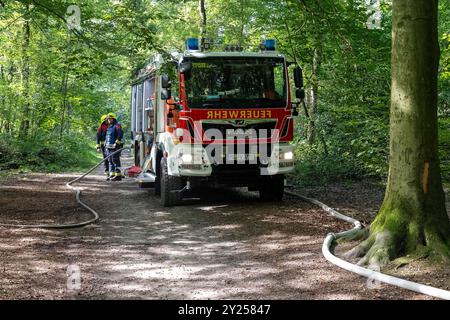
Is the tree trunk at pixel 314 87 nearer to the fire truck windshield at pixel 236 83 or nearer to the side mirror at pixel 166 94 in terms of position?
the fire truck windshield at pixel 236 83

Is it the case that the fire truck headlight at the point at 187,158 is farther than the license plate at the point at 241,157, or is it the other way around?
the license plate at the point at 241,157

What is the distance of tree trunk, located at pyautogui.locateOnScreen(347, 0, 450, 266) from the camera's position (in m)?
5.72

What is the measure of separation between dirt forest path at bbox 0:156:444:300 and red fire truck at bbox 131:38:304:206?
74 cm

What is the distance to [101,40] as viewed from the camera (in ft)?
36.6

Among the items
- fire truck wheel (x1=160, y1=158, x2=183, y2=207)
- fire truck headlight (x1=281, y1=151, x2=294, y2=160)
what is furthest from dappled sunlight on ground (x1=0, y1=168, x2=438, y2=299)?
fire truck headlight (x1=281, y1=151, x2=294, y2=160)

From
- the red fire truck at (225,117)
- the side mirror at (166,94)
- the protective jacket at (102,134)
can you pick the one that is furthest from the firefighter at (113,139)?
the side mirror at (166,94)

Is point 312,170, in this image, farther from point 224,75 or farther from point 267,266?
point 267,266

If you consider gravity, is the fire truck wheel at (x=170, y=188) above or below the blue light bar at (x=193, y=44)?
below

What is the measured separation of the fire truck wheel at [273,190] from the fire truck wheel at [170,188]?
1.78 meters

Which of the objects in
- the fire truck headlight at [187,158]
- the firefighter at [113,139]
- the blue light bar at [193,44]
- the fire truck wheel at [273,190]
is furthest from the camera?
the firefighter at [113,139]

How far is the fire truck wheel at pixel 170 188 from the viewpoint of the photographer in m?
10.5

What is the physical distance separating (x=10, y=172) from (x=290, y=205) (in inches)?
440

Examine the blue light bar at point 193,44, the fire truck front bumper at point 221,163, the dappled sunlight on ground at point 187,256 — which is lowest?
the dappled sunlight on ground at point 187,256

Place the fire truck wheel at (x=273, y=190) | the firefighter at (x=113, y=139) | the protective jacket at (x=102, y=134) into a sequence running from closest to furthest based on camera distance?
the fire truck wheel at (x=273, y=190) → the firefighter at (x=113, y=139) → the protective jacket at (x=102, y=134)
